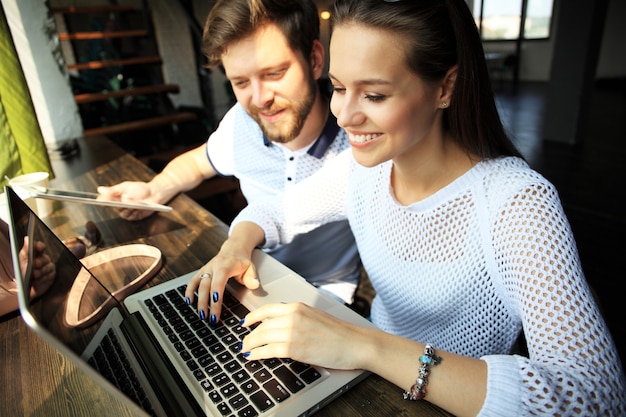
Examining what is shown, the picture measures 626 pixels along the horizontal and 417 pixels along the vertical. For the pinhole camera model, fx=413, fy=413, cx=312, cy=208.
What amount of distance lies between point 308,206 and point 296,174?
179 millimetres

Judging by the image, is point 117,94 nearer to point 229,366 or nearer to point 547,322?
point 229,366

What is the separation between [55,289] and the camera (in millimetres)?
532

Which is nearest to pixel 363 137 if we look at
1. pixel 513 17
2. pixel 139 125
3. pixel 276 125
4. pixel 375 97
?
pixel 375 97

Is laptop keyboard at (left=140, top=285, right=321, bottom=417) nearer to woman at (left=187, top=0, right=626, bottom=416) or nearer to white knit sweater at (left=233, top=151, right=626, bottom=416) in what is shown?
woman at (left=187, top=0, right=626, bottom=416)

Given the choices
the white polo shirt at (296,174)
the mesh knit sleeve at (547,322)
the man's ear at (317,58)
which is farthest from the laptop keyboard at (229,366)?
the man's ear at (317,58)

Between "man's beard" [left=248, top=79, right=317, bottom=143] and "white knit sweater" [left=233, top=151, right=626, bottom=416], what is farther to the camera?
"man's beard" [left=248, top=79, right=317, bottom=143]

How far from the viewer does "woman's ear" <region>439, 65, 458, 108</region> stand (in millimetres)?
776

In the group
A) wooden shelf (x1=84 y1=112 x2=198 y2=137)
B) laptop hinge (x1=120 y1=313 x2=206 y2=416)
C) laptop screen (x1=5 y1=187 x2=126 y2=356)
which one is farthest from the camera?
wooden shelf (x1=84 y1=112 x2=198 y2=137)

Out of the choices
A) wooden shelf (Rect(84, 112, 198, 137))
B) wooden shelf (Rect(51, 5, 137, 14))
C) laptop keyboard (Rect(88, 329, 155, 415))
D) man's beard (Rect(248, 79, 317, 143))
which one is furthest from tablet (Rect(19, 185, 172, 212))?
wooden shelf (Rect(51, 5, 137, 14))

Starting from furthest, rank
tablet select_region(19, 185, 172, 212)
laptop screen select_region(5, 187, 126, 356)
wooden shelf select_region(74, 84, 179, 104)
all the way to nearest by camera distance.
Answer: wooden shelf select_region(74, 84, 179, 104) < tablet select_region(19, 185, 172, 212) < laptop screen select_region(5, 187, 126, 356)

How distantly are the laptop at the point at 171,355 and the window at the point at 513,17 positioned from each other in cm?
1051

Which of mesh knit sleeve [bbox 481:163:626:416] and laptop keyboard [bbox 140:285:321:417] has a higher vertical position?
mesh knit sleeve [bbox 481:163:626:416]

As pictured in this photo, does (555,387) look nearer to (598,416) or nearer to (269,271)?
(598,416)

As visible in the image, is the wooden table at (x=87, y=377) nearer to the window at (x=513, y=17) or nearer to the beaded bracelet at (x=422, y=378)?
the beaded bracelet at (x=422, y=378)
